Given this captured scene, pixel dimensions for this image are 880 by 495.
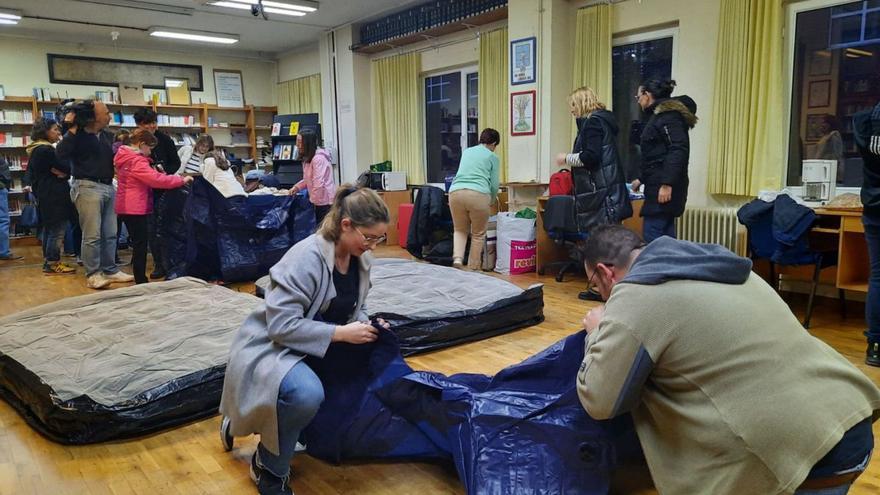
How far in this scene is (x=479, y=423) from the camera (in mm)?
1842

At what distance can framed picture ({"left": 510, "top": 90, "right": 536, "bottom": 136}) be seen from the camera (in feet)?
19.4

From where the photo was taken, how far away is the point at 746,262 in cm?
137

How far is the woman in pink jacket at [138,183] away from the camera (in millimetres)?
4734

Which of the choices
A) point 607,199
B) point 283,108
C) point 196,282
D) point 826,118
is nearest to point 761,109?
point 826,118

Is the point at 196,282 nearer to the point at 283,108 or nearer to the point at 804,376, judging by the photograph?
the point at 804,376

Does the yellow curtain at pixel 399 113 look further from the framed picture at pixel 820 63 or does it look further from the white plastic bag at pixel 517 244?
the framed picture at pixel 820 63

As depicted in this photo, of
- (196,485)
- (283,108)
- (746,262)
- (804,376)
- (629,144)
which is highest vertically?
(283,108)

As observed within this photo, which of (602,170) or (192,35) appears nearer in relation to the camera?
(602,170)

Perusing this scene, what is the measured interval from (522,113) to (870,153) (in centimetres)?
352

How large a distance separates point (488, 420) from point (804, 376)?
0.87 meters

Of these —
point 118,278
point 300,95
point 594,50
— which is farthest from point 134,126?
point 594,50

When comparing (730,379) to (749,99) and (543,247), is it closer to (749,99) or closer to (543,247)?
(749,99)

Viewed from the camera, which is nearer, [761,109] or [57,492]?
[57,492]

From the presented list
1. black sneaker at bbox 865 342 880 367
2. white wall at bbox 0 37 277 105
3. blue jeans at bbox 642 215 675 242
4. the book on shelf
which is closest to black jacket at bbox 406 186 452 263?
blue jeans at bbox 642 215 675 242
